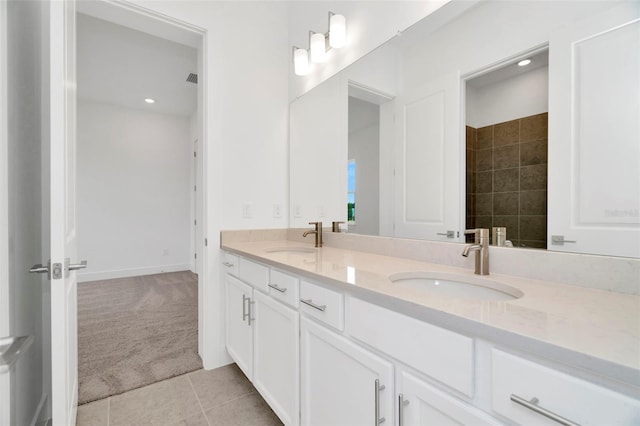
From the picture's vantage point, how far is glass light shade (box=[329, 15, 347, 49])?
180 cm

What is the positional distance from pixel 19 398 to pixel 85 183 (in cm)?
397

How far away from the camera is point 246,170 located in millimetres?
2178

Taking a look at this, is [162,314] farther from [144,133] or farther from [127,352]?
[144,133]

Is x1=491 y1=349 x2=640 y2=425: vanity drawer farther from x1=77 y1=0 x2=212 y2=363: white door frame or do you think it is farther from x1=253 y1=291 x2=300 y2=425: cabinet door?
x1=77 y1=0 x2=212 y2=363: white door frame

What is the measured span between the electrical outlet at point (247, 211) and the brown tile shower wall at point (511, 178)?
150cm

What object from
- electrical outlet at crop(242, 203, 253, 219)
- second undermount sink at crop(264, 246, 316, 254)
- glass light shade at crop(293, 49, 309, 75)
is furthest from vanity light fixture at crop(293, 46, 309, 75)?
second undermount sink at crop(264, 246, 316, 254)

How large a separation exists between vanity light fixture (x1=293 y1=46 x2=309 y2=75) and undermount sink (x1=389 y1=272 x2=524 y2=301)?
1.70 meters

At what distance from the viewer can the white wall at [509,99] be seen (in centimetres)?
100

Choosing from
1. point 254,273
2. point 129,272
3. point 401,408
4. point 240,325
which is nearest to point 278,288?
point 254,273

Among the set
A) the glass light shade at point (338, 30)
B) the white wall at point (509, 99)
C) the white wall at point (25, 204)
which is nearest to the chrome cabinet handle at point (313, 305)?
the white wall at point (509, 99)

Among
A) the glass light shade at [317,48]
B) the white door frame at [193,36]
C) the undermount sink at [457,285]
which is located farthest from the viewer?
the glass light shade at [317,48]

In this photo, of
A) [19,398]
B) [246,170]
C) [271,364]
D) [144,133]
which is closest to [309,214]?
[246,170]

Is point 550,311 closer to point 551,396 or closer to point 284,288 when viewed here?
point 551,396

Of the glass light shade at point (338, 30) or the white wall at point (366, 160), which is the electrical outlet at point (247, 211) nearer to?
the white wall at point (366, 160)
